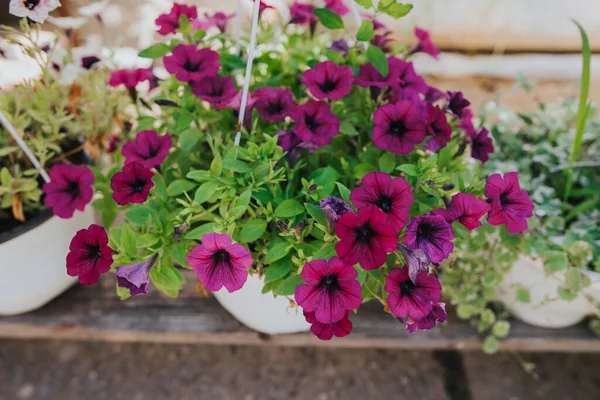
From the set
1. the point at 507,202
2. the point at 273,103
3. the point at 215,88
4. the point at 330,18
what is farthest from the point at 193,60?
the point at 507,202

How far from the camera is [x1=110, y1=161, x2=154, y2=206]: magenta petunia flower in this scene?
0.79 m

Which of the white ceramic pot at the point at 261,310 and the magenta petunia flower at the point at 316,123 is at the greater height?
the magenta petunia flower at the point at 316,123

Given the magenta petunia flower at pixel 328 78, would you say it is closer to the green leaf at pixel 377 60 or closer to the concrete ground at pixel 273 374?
the green leaf at pixel 377 60

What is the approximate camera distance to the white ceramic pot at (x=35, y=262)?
102cm

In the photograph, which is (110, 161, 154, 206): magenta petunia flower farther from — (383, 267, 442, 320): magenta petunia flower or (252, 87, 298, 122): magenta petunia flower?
(383, 267, 442, 320): magenta petunia flower

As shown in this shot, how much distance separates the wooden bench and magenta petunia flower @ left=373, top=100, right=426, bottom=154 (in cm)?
51

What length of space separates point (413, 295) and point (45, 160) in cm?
83

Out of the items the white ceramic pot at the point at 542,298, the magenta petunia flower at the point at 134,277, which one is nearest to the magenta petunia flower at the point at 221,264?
the magenta petunia flower at the point at 134,277

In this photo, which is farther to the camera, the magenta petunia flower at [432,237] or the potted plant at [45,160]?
the potted plant at [45,160]

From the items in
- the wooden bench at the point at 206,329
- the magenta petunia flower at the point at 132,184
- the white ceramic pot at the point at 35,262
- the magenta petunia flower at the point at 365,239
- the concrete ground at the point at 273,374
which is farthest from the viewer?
the concrete ground at the point at 273,374

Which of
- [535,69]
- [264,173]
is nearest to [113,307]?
[264,173]

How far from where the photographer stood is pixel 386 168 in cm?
89

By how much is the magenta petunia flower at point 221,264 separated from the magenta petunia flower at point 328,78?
0.34 m

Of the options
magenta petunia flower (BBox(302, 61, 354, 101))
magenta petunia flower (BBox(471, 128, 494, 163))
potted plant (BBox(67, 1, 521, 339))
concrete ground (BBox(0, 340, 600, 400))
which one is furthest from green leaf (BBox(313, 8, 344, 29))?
concrete ground (BBox(0, 340, 600, 400))
